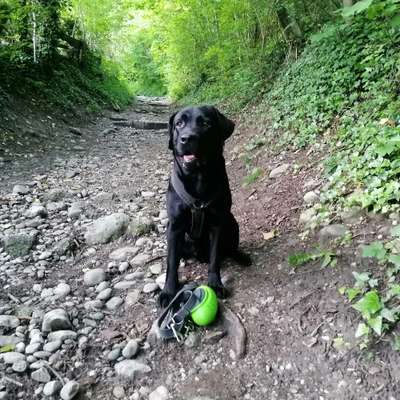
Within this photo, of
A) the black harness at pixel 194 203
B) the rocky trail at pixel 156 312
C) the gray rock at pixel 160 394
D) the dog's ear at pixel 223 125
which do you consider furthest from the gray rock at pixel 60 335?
the dog's ear at pixel 223 125

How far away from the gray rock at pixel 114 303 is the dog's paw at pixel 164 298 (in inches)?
14.0

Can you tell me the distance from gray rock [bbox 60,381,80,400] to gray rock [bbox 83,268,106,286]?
118 cm

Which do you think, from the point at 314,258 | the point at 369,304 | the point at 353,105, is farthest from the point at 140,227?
A: the point at 353,105

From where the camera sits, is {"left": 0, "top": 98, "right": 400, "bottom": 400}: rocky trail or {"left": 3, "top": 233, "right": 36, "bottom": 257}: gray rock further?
{"left": 3, "top": 233, "right": 36, "bottom": 257}: gray rock

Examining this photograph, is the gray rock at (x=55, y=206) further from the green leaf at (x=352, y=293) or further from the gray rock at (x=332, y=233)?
the green leaf at (x=352, y=293)

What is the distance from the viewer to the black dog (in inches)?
108

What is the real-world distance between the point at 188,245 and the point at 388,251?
150cm

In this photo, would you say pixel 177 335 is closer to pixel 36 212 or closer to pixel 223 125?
pixel 223 125

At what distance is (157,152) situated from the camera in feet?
28.4

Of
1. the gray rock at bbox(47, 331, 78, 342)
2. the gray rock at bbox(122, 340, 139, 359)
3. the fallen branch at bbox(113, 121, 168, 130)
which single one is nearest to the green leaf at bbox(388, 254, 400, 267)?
the gray rock at bbox(122, 340, 139, 359)

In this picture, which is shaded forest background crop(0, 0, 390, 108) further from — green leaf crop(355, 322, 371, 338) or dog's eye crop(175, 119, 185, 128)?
green leaf crop(355, 322, 371, 338)

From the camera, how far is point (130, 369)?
2.30 m

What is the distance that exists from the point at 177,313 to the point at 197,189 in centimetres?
86

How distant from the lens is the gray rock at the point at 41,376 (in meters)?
2.22
